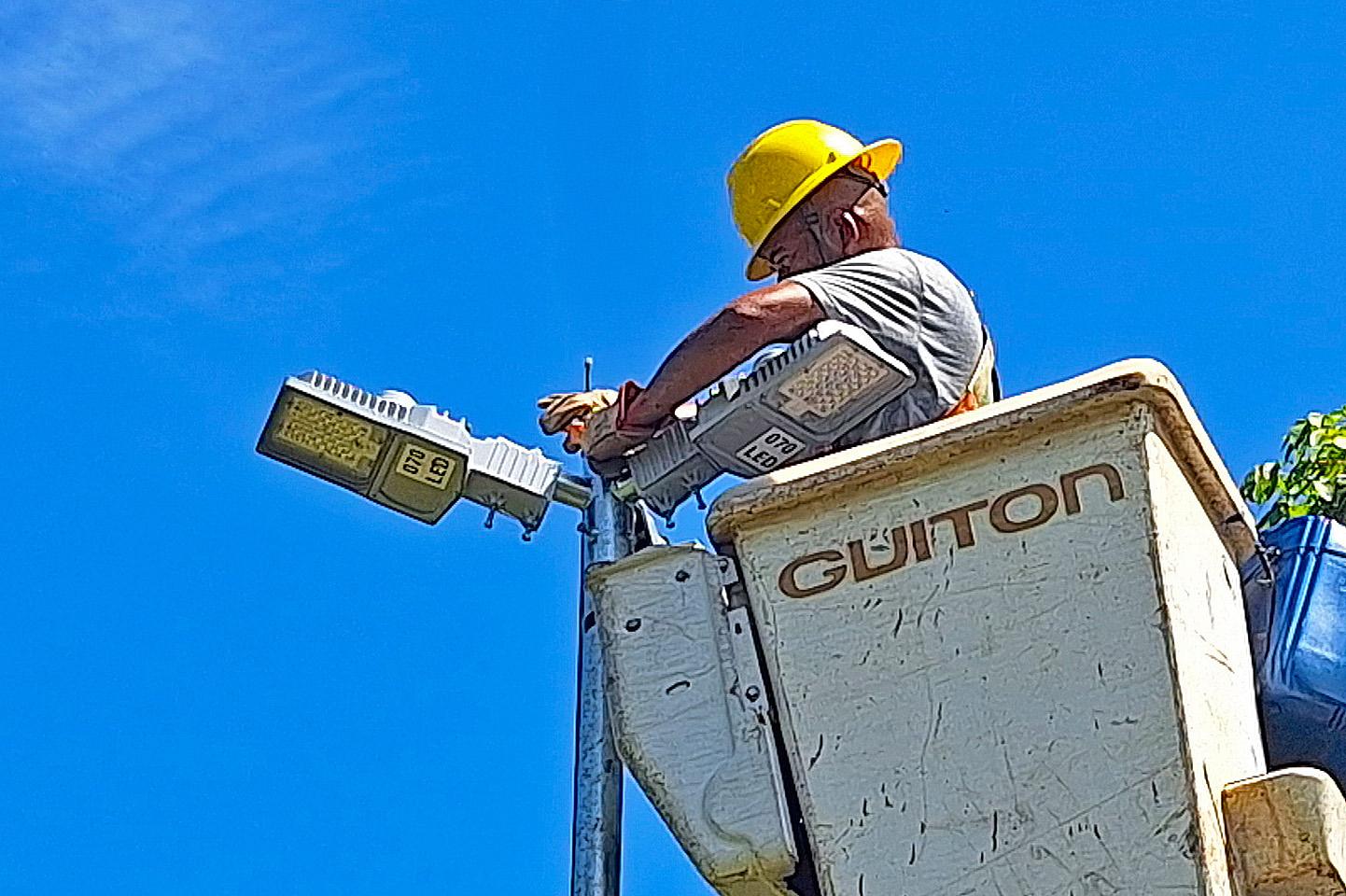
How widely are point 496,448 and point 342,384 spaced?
1.11 feet

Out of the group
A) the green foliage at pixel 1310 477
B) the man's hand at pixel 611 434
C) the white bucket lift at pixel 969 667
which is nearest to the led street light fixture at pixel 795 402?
the man's hand at pixel 611 434

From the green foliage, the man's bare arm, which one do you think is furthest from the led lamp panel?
the green foliage

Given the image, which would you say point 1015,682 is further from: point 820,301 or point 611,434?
point 611,434

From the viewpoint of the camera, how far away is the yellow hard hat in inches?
201

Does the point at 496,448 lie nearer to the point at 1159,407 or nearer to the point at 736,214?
the point at 736,214

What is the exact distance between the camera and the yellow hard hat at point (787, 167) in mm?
5105

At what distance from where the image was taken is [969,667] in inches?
155

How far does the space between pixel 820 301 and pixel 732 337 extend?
176 millimetres

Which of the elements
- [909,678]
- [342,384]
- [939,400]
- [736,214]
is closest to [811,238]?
[736,214]

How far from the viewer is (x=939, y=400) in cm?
Answer: 461

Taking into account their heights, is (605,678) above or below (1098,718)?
above

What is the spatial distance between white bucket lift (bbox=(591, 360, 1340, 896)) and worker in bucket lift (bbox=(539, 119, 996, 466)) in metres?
0.48

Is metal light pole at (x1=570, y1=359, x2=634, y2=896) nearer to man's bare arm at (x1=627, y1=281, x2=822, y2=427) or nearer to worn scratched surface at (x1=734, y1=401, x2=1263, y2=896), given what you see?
man's bare arm at (x1=627, y1=281, x2=822, y2=427)

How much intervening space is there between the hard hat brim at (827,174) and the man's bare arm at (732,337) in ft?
1.77
